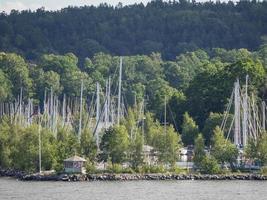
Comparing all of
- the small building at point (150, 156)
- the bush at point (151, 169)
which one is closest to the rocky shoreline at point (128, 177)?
the bush at point (151, 169)

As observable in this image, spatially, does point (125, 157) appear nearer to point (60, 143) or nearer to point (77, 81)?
point (60, 143)

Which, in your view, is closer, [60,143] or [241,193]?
[241,193]

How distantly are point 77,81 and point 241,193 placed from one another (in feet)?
341

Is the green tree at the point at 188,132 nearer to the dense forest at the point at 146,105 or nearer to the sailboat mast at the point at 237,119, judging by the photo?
the dense forest at the point at 146,105

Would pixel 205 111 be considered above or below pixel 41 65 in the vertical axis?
below

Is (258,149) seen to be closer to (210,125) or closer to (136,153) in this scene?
(136,153)

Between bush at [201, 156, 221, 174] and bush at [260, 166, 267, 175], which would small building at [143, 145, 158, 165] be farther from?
bush at [260, 166, 267, 175]

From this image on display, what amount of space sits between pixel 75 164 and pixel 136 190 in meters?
11.0

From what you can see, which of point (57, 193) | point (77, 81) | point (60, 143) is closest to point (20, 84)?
point (77, 81)

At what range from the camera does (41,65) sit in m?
186

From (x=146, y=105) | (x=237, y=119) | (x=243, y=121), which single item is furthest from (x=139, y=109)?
(x=237, y=119)

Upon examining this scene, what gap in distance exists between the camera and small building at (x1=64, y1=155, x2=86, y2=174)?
8344 centimetres

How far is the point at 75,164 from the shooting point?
3297 inches

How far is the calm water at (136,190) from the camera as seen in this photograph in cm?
6888
